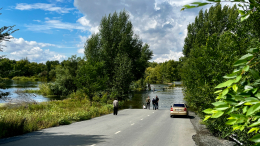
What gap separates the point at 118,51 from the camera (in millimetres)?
41875

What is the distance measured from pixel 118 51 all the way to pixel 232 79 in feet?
133

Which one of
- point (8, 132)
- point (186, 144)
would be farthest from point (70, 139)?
point (186, 144)

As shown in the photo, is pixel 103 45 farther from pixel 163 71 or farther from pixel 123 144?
pixel 163 71

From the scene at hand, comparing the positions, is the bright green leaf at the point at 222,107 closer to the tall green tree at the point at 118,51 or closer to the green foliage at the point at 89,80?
the green foliage at the point at 89,80

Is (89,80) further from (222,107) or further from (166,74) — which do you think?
(166,74)

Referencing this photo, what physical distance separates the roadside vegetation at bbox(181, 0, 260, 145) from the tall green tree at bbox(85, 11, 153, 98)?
69.8ft

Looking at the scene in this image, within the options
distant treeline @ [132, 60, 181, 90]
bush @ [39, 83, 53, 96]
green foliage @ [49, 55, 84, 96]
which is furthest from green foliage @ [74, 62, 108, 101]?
distant treeline @ [132, 60, 181, 90]

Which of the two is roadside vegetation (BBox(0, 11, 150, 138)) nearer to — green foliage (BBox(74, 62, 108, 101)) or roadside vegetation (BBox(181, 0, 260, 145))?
green foliage (BBox(74, 62, 108, 101))

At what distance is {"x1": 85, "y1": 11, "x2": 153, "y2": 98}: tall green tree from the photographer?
3919 centimetres

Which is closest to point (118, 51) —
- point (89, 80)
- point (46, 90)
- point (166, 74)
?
point (89, 80)

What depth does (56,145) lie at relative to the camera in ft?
29.3

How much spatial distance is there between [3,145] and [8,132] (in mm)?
2634

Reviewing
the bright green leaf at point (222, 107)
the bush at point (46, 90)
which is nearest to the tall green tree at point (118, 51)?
the bush at point (46, 90)

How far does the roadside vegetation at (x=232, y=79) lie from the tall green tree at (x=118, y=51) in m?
21.3
